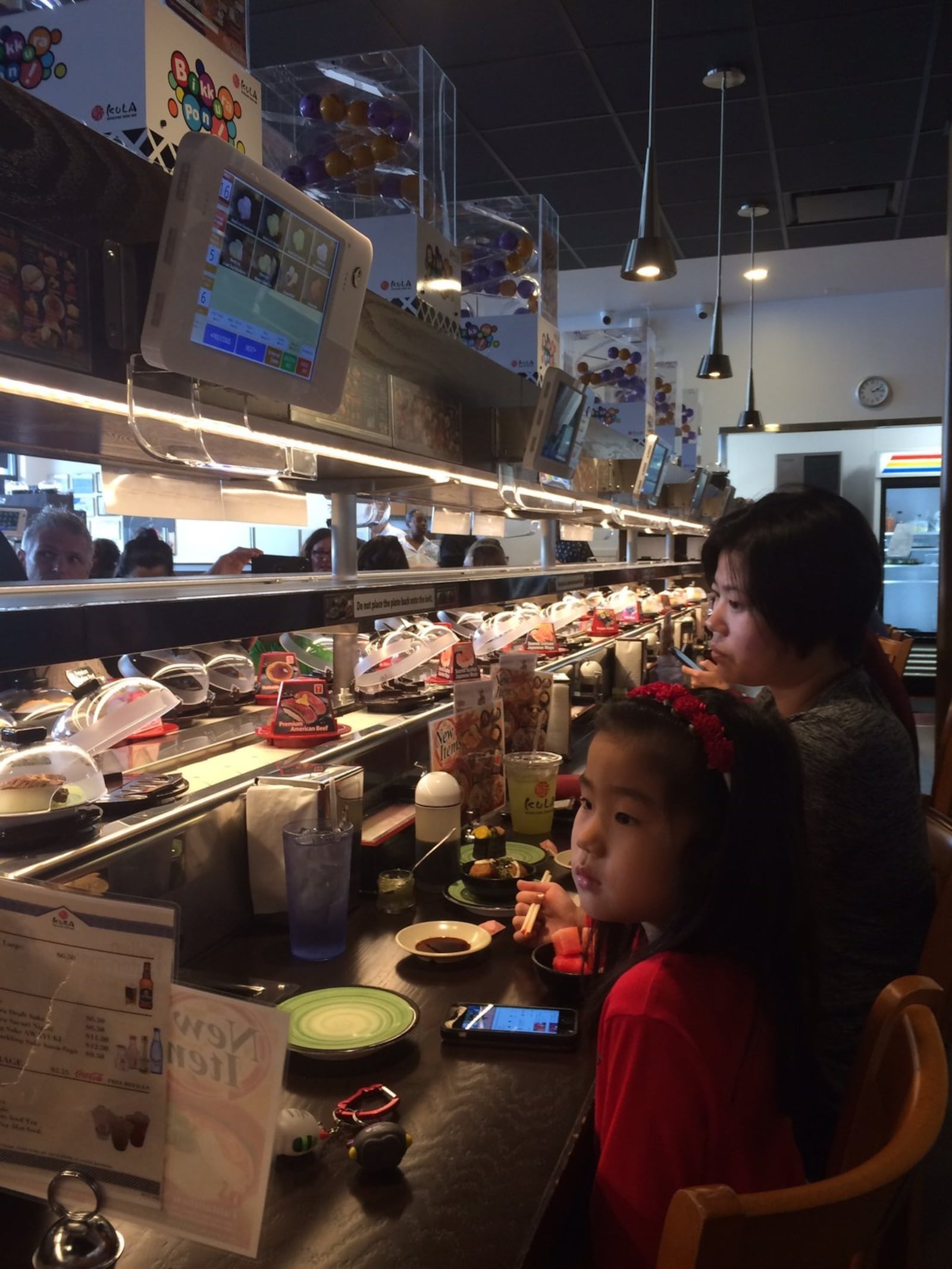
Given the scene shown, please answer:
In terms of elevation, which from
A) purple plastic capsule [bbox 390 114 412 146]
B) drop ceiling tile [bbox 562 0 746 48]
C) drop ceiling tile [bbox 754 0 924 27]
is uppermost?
drop ceiling tile [bbox 562 0 746 48]

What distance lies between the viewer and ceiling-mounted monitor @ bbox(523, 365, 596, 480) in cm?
327

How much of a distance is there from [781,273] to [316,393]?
8495mm

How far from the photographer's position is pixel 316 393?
1771mm

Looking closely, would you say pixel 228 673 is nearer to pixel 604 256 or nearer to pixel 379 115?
pixel 379 115

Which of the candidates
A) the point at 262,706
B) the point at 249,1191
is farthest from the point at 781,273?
the point at 249,1191

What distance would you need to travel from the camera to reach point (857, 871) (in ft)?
5.43

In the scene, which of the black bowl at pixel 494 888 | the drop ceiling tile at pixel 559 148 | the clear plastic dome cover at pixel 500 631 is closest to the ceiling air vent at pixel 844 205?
the drop ceiling tile at pixel 559 148

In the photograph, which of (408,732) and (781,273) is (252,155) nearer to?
(408,732)

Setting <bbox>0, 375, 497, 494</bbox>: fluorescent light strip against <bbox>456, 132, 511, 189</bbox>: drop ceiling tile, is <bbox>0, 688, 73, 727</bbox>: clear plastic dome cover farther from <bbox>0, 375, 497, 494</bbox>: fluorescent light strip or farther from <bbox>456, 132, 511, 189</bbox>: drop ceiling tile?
<bbox>456, 132, 511, 189</bbox>: drop ceiling tile

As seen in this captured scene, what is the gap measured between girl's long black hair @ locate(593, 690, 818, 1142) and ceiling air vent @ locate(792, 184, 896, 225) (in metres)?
6.46

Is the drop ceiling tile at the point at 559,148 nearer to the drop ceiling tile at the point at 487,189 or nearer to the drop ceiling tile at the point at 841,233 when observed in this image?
the drop ceiling tile at the point at 487,189

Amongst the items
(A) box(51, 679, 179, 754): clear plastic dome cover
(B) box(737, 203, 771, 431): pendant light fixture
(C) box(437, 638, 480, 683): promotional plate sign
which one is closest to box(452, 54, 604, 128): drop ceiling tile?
(B) box(737, 203, 771, 431): pendant light fixture

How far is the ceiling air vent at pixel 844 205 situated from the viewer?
6613 millimetres

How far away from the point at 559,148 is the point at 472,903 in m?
5.23
